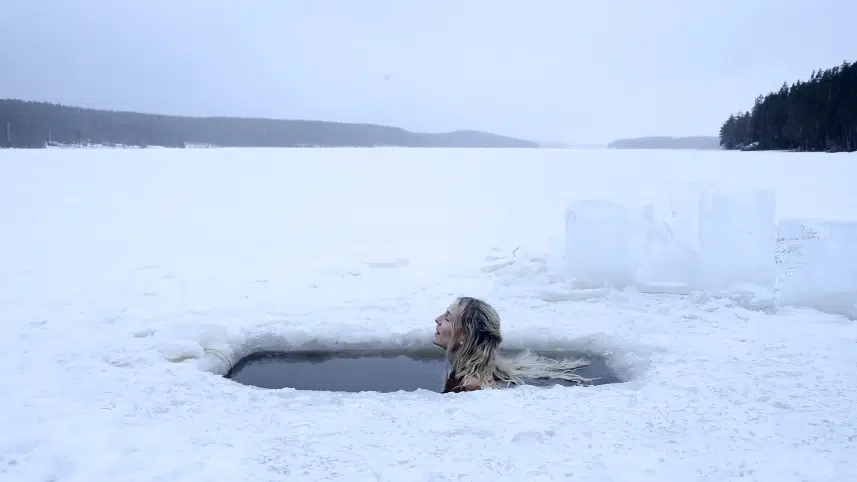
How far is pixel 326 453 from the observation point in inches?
128

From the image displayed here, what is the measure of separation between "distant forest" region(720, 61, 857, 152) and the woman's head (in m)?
39.6

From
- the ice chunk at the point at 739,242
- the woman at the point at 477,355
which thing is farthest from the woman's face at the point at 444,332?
the ice chunk at the point at 739,242

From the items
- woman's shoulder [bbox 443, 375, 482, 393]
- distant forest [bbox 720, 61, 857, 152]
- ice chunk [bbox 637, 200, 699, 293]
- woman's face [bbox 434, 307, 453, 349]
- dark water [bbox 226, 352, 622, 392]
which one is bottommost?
dark water [bbox 226, 352, 622, 392]

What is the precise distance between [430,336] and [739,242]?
3.55 metres

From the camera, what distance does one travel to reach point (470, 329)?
462 centimetres

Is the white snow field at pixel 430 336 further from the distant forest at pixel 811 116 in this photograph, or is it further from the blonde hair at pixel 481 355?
the distant forest at pixel 811 116

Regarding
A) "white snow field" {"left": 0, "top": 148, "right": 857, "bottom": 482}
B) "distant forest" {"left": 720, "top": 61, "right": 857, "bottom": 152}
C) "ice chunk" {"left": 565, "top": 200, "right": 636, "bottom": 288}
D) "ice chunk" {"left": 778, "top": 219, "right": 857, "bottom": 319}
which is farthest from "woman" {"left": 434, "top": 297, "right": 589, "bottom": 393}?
"distant forest" {"left": 720, "top": 61, "right": 857, "bottom": 152}

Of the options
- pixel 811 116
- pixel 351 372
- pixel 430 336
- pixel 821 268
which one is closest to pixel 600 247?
pixel 821 268

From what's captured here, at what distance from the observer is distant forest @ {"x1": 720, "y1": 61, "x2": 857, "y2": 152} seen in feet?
132

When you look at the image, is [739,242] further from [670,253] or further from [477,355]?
[477,355]

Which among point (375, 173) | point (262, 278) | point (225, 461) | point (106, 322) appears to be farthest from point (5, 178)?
point (225, 461)

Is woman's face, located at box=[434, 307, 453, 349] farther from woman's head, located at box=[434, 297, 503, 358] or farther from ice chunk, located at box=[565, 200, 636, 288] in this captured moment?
ice chunk, located at box=[565, 200, 636, 288]

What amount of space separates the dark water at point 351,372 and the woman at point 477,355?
5.0 inches

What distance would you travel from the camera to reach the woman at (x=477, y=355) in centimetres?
447
